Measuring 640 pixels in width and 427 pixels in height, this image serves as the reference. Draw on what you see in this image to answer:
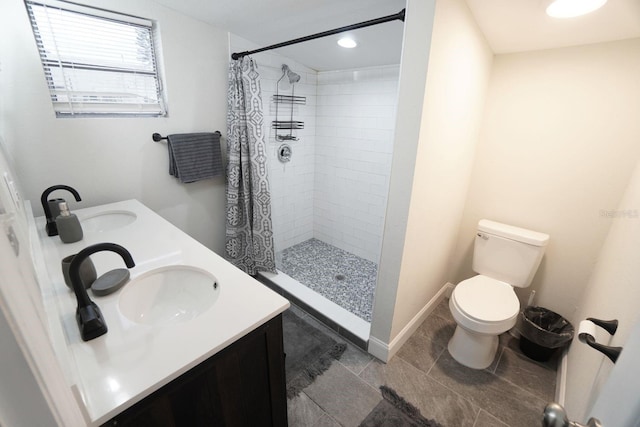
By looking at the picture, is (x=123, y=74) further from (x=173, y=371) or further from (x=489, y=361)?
(x=489, y=361)

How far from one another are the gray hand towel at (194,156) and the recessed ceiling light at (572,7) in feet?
6.72

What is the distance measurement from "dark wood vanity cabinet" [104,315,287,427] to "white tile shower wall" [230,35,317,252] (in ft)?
5.46

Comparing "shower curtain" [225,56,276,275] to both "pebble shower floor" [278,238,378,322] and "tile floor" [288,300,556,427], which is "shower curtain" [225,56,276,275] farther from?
"tile floor" [288,300,556,427]

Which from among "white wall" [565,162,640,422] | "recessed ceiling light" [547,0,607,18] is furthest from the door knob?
"recessed ceiling light" [547,0,607,18]

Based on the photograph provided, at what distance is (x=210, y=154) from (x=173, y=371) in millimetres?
1652

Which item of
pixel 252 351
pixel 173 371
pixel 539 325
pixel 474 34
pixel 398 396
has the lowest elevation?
pixel 398 396

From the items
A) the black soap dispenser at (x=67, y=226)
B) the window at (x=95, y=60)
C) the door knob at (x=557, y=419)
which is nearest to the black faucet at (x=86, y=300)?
the black soap dispenser at (x=67, y=226)

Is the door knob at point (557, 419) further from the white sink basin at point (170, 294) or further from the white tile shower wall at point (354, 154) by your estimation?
the white tile shower wall at point (354, 154)

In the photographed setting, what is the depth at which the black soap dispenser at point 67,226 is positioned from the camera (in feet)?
4.09

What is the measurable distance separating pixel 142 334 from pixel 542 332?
2.18m

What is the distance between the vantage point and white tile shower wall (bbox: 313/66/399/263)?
253 cm

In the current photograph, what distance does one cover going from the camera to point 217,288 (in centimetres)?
102

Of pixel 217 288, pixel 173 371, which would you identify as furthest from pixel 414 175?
pixel 173 371

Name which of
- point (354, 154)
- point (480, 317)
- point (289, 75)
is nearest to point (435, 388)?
point (480, 317)
